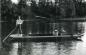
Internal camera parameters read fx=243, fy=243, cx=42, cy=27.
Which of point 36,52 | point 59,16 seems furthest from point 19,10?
point 36,52

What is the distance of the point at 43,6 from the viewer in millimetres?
14125

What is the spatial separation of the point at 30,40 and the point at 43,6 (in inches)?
207

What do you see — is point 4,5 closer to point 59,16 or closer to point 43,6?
point 43,6

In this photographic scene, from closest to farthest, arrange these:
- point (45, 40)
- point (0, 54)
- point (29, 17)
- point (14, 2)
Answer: point (0, 54)
point (45, 40)
point (14, 2)
point (29, 17)

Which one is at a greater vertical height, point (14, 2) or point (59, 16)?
point (14, 2)

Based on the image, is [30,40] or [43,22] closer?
[30,40]

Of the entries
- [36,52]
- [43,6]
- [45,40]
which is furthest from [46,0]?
[36,52]

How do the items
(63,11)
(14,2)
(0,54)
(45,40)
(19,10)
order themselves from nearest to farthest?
(0,54), (45,40), (14,2), (19,10), (63,11)

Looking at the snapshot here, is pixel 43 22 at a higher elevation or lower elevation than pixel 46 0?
lower

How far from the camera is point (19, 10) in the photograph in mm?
13859

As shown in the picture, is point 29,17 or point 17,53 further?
point 29,17

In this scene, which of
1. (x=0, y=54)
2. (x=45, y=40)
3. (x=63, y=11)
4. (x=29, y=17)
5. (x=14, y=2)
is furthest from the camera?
(x=63, y=11)

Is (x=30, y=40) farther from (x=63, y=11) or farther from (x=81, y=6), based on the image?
(x=63, y=11)

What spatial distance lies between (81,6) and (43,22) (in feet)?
11.6
